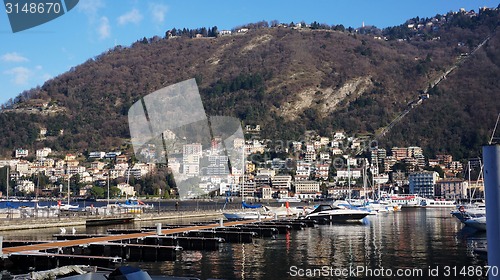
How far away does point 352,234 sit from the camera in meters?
32.4

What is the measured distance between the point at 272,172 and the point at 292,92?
1324 inches

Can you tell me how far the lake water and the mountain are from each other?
117 metres

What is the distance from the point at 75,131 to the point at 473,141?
100m

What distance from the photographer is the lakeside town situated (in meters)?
114

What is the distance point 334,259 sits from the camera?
20578 millimetres

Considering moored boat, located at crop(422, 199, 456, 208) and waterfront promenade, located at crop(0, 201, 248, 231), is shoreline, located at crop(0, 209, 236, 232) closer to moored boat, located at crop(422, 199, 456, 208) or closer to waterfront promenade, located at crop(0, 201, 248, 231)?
waterfront promenade, located at crop(0, 201, 248, 231)

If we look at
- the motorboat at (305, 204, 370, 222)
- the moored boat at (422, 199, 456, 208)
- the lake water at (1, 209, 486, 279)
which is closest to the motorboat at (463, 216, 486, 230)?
the lake water at (1, 209, 486, 279)

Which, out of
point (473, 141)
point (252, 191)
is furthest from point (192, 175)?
point (473, 141)

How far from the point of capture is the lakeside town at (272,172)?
375 ft

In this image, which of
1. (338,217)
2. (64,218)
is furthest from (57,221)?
(338,217)

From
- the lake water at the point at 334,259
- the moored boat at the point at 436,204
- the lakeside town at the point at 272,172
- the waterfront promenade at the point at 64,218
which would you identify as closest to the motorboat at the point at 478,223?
the lake water at the point at 334,259

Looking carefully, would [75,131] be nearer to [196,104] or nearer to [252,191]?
[252,191]

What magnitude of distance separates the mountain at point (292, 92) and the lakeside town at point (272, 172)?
5858mm

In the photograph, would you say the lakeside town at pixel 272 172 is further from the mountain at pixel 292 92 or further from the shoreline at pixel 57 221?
the shoreline at pixel 57 221
